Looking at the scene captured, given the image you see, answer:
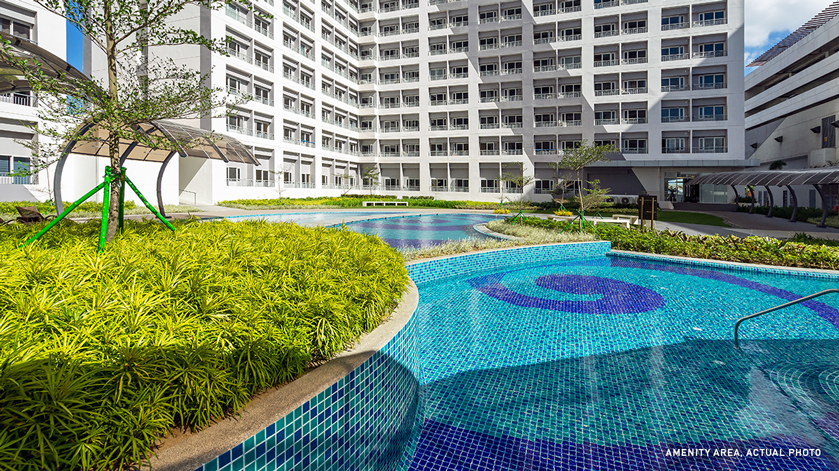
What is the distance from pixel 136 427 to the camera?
199cm

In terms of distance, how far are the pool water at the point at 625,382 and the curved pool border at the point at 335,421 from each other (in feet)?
1.19

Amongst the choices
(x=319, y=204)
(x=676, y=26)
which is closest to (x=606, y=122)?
(x=676, y=26)

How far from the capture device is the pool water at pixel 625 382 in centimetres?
336

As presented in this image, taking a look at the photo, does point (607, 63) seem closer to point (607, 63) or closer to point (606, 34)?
point (607, 63)

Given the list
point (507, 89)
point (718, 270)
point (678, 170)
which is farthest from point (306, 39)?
point (718, 270)

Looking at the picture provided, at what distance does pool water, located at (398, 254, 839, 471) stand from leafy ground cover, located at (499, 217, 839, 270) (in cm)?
218

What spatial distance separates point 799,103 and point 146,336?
46111mm

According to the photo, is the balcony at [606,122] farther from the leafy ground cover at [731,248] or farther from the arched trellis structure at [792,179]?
the leafy ground cover at [731,248]

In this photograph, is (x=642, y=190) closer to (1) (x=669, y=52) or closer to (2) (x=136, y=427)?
(1) (x=669, y=52)

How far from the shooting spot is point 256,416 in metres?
2.32

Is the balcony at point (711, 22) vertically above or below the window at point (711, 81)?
above

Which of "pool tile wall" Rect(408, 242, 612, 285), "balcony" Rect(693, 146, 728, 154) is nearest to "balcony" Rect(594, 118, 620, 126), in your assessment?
"balcony" Rect(693, 146, 728, 154)

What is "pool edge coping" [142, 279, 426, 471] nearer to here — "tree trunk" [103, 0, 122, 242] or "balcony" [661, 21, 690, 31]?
"tree trunk" [103, 0, 122, 242]

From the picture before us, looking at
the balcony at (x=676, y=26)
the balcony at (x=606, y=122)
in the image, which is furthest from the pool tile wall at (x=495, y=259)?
the balcony at (x=676, y=26)
